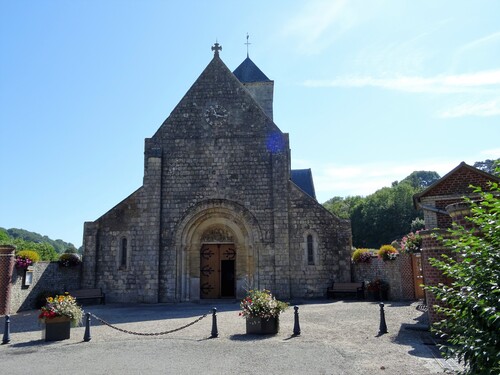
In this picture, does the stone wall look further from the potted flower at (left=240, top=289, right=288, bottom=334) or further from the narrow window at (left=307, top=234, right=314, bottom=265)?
the narrow window at (left=307, top=234, right=314, bottom=265)

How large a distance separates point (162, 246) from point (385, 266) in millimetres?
9759

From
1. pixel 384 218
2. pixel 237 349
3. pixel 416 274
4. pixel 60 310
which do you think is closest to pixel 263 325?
pixel 237 349

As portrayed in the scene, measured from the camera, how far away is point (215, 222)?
1906cm

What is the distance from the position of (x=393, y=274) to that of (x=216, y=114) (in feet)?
34.8

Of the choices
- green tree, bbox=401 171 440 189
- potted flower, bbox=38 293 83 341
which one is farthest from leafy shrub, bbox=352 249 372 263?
green tree, bbox=401 171 440 189

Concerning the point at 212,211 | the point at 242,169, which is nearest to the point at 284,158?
the point at 242,169

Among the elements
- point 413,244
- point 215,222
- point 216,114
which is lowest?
point 413,244

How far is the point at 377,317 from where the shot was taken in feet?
40.0

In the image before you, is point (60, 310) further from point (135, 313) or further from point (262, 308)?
point (135, 313)

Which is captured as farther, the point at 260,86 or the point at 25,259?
the point at 260,86

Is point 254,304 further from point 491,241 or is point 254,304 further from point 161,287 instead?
point 161,287

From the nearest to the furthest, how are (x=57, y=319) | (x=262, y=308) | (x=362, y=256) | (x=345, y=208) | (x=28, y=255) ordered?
(x=57, y=319)
(x=262, y=308)
(x=28, y=255)
(x=362, y=256)
(x=345, y=208)

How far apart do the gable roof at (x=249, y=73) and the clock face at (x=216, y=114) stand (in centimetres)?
1294

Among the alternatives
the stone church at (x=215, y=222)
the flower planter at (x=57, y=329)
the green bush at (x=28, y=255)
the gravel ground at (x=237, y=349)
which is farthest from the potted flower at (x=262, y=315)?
the green bush at (x=28, y=255)
